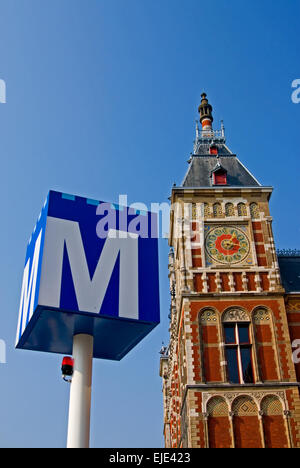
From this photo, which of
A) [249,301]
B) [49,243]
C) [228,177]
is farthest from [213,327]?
[49,243]

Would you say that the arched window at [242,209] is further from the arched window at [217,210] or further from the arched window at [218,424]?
the arched window at [218,424]

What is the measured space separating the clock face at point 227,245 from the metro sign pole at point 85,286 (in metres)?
15.2

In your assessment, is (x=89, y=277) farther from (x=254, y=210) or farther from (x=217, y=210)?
(x=254, y=210)

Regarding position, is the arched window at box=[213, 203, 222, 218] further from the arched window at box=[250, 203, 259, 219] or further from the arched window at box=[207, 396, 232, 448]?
the arched window at box=[207, 396, 232, 448]

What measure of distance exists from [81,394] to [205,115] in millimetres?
31203

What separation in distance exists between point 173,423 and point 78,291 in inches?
1113

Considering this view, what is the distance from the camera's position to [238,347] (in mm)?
27109

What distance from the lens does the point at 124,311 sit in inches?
521

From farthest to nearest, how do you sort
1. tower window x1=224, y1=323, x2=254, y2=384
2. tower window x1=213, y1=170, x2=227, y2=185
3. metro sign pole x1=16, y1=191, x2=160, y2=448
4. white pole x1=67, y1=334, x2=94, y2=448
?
tower window x1=213, y1=170, x2=227, y2=185
tower window x1=224, y1=323, x2=254, y2=384
metro sign pole x1=16, y1=191, x2=160, y2=448
white pole x1=67, y1=334, x2=94, y2=448

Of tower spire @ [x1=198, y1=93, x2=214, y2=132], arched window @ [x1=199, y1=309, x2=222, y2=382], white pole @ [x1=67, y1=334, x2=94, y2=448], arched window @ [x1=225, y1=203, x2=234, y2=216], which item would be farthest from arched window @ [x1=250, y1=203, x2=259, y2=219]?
white pole @ [x1=67, y1=334, x2=94, y2=448]

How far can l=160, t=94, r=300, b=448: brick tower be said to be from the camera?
2531 centimetres

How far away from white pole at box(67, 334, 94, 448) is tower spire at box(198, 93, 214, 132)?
2886 cm

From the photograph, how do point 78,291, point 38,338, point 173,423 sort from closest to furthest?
point 78,291 < point 38,338 < point 173,423
